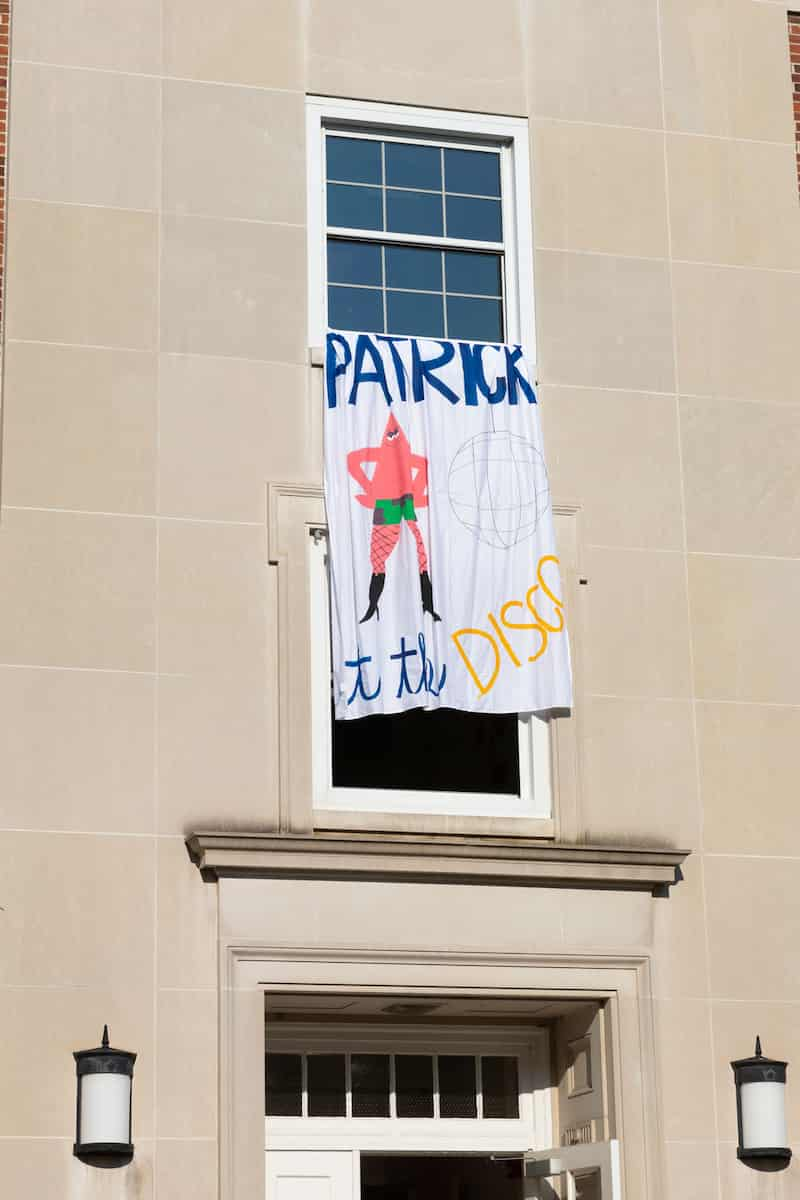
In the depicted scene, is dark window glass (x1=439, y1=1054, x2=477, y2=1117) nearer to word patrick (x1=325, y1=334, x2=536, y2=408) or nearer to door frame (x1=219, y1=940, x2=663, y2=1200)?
door frame (x1=219, y1=940, x2=663, y2=1200)

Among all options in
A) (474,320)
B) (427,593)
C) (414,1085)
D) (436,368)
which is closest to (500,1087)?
(414,1085)

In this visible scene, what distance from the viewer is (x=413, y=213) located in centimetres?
1322

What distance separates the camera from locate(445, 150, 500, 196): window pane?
43.8 feet

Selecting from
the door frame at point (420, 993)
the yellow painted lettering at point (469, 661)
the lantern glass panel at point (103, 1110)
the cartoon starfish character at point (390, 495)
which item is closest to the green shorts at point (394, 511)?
the cartoon starfish character at point (390, 495)

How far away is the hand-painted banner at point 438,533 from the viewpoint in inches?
476

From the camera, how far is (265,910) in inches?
449

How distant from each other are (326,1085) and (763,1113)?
265 centimetres

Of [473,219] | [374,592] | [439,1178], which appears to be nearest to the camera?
[374,592]

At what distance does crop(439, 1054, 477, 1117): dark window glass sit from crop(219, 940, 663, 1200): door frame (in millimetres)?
1081

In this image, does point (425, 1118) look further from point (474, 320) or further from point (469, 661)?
point (474, 320)

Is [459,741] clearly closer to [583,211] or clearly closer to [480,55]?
[583,211]

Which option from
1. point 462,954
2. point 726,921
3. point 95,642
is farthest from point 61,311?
point 726,921

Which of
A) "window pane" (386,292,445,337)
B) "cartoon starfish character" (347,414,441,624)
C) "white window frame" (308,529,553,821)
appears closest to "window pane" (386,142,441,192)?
"window pane" (386,292,445,337)

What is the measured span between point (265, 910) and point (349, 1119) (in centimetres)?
162
